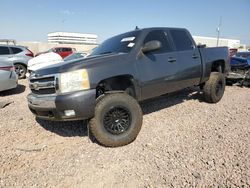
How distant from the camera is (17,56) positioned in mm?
11336

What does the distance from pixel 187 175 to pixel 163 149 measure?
29.8 inches

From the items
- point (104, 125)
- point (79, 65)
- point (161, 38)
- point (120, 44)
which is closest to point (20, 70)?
point (120, 44)

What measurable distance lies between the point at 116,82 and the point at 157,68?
842mm

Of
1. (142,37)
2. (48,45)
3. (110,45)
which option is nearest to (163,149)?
(142,37)

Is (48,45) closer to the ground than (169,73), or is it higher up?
closer to the ground

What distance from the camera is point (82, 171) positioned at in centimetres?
311

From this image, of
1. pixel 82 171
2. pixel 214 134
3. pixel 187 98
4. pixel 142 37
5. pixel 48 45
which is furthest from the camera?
pixel 48 45

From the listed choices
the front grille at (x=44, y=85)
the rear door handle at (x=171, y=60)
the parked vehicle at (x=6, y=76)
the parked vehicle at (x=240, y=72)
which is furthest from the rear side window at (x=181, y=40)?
the parked vehicle at (x=6, y=76)

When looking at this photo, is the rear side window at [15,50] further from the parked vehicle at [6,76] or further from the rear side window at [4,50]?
the parked vehicle at [6,76]

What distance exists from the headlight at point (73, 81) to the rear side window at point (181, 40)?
2.48 m

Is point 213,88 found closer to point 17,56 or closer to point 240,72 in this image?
point 240,72

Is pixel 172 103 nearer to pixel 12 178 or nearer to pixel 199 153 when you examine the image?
pixel 199 153

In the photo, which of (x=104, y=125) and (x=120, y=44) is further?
(x=120, y=44)

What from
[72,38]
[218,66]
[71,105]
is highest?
[71,105]
